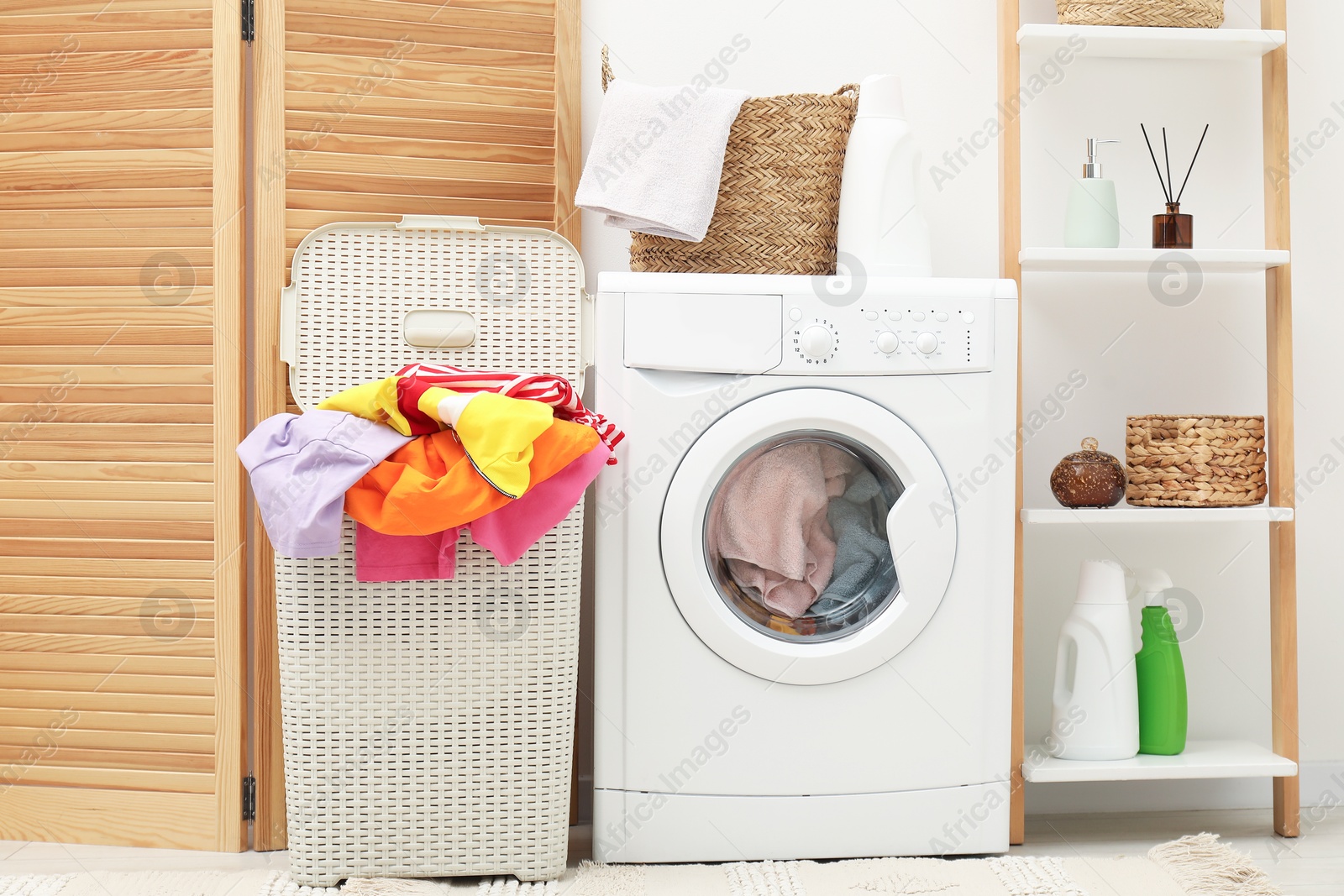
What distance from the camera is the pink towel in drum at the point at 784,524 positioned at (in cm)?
136

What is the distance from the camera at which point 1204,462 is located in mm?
1500

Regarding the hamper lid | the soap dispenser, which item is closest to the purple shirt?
the hamper lid

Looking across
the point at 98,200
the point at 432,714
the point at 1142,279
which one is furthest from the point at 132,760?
the point at 1142,279

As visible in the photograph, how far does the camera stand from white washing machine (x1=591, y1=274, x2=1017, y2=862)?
1.33m

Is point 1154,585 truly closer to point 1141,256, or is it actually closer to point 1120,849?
point 1120,849

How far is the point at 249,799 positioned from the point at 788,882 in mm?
893

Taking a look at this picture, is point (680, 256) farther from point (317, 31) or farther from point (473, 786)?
point (473, 786)

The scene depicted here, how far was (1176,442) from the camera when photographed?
59.9 inches

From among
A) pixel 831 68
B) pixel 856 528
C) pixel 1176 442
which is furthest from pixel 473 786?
pixel 831 68

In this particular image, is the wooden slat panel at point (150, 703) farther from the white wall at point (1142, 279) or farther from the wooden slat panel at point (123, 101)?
the white wall at point (1142, 279)

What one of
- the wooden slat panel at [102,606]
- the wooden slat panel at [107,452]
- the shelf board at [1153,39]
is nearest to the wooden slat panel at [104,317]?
the wooden slat panel at [107,452]

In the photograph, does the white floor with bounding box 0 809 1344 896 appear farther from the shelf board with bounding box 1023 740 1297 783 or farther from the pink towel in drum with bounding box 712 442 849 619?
the pink towel in drum with bounding box 712 442 849 619

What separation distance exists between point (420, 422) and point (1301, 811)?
174 cm

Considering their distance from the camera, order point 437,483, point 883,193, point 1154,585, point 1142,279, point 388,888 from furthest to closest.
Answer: point 1142,279 → point 1154,585 → point 883,193 → point 388,888 → point 437,483
